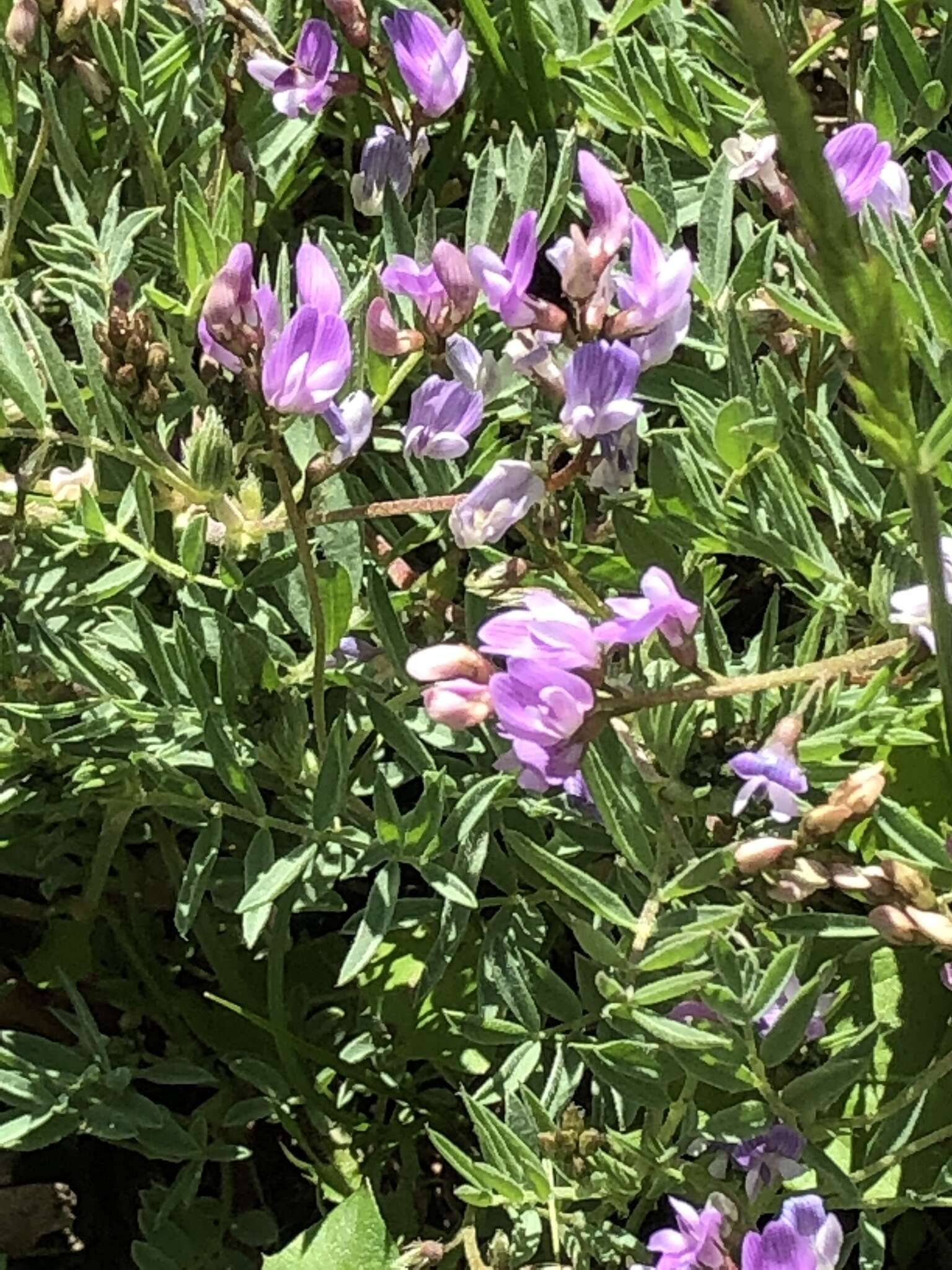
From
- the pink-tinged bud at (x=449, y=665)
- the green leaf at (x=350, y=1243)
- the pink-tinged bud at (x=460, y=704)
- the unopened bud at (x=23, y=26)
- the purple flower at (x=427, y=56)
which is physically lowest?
the green leaf at (x=350, y=1243)

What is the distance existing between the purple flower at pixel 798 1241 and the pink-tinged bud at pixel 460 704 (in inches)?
19.0

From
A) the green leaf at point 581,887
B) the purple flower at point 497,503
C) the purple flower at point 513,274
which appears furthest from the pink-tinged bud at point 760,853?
the purple flower at point 513,274

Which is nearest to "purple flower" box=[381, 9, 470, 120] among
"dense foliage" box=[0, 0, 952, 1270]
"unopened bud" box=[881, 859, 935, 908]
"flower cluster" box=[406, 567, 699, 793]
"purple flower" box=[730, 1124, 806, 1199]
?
"dense foliage" box=[0, 0, 952, 1270]

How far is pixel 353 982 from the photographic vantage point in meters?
1.93

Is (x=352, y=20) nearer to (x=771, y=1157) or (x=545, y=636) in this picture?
(x=545, y=636)

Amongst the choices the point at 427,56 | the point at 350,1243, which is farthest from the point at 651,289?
the point at 350,1243

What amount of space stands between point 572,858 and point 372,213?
699 mm

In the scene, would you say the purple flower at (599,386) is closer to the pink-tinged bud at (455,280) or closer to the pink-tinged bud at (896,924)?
the pink-tinged bud at (455,280)

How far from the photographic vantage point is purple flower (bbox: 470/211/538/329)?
1.28m

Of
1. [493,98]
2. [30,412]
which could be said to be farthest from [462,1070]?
[493,98]

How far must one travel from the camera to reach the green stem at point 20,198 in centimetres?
161

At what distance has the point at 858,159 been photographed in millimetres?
1354

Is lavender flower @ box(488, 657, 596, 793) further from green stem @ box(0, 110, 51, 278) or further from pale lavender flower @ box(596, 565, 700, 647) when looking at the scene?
green stem @ box(0, 110, 51, 278)

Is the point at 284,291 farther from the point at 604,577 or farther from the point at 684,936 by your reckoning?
the point at 684,936
